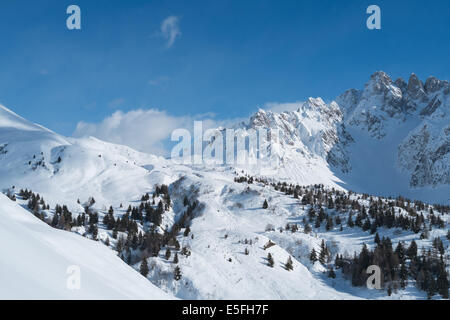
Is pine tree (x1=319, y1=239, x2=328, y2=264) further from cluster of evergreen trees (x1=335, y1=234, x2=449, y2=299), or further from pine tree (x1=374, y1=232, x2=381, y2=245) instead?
pine tree (x1=374, y1=232, x2=381, y2=245)

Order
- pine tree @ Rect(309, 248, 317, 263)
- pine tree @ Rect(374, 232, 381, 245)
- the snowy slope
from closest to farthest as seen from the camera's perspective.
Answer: the snowy slope
pine tree @ Rect(309, 248, 317, 263)
pine tree @ Rect(374, 232, 381, 245)

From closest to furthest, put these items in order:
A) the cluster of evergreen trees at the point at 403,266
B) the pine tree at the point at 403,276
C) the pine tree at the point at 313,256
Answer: the cluster of evergreen trees at the point at 403,266 → the pine tree at the point at 403,276 → the pine tree at the point at 313,256

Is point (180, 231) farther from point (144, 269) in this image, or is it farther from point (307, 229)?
point (307, 229)

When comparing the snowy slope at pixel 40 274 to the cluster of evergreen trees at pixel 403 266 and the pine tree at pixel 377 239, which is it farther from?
the pine tree at pixel 377 239

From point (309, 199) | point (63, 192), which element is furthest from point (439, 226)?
point (63, 192)

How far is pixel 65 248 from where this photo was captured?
16547 millimetres

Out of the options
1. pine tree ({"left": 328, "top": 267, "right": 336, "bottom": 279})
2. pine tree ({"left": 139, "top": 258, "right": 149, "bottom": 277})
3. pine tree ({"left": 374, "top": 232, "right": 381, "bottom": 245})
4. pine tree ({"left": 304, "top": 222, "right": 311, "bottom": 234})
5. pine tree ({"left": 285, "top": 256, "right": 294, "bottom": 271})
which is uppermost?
pine tree ({"left": 304, "top": 222, "right": 311, "bottom": 234})

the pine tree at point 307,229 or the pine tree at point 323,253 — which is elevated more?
the pine tree at point 307,229

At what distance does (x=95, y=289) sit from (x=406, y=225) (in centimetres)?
7033

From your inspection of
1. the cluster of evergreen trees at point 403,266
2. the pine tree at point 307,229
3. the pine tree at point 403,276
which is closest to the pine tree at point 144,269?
the cluster of evergreen trees at point 403,266

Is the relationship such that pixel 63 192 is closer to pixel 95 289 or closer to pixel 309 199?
pixel 309 199

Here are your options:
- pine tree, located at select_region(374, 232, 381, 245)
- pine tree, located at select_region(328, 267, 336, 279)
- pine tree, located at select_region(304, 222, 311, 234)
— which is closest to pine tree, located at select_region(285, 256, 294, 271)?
pine tree, located at select_region(328, 267, 336, 279)

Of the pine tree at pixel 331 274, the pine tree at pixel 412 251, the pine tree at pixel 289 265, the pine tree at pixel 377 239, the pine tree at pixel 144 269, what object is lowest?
the pine tree at pixel 331 274
